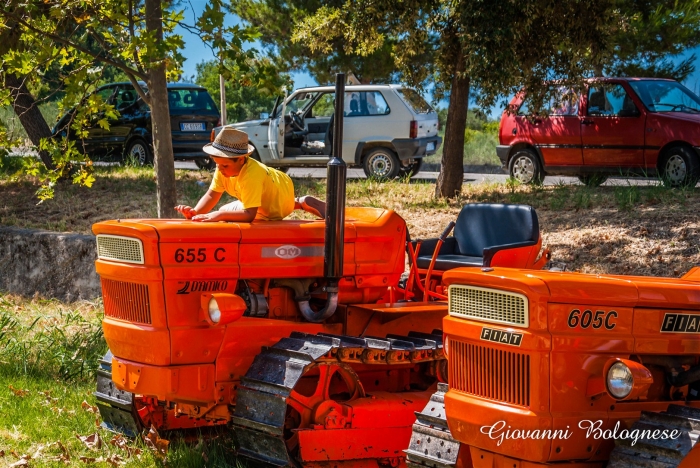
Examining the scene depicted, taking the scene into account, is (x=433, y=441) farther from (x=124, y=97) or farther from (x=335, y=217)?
(x=124, y=97)

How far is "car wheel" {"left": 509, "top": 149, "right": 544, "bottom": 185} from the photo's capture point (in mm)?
13945

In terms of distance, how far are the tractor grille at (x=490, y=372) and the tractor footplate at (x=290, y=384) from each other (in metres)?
1.08

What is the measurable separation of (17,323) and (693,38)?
13911mm

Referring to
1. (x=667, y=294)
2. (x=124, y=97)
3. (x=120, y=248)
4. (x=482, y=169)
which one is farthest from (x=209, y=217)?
(x=482, y=169)

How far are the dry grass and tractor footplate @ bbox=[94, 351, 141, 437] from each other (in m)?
4.61

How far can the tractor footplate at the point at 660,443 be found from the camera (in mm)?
3852

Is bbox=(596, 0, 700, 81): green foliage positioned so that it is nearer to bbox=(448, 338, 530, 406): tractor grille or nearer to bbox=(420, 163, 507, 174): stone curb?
bbox=(420, 163, 507, 174): stone curb

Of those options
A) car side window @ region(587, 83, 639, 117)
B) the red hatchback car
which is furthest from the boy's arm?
car side window @ region(587, 83, 639, 117)

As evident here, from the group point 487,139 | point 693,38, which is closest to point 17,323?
point 693,38

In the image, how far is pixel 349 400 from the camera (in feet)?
18.6

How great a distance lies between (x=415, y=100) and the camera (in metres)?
17.5

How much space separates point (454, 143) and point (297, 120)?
5.80 meters

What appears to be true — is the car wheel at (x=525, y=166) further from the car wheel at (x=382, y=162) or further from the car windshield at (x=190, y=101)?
the car windshield at (x=190, y=101)

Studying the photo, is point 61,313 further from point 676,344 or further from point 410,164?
point 410,164
